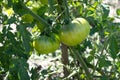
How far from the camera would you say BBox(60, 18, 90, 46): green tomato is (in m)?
1.69

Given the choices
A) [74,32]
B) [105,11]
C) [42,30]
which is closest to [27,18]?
[42,30]

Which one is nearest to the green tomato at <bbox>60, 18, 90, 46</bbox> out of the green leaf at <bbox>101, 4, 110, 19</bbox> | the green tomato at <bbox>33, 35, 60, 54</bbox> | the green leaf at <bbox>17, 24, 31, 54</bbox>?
the green tomato at <bbox>33, 35, 60, 54</bbox>

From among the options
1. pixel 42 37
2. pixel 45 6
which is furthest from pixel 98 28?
pixel 42 37

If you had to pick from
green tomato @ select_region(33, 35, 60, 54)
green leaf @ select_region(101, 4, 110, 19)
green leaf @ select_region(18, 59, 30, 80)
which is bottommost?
green leaf @ select_region(18, 59, 30, 80)

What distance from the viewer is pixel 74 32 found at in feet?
5.57

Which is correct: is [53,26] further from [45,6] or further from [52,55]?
[52,55]

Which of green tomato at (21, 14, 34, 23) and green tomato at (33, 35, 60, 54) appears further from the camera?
green tomato at (21, 14, 34, 23)

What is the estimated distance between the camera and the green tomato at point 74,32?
5.56 feet

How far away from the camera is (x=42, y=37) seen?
1.73 metres

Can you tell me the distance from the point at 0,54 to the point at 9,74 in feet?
0.49

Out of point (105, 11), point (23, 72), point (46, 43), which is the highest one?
point (105, 11)

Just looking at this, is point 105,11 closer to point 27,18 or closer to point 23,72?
point 27,18

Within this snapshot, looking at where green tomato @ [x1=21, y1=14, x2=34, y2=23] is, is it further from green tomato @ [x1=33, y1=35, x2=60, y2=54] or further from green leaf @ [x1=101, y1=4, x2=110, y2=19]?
green leaf @ [x1=101, y1=4, x2=110, y2=19]

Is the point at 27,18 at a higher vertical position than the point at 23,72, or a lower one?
higher
